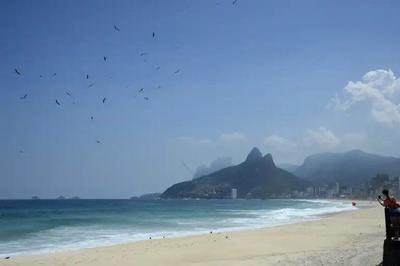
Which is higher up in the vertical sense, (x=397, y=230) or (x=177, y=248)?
(x=397, y=230)

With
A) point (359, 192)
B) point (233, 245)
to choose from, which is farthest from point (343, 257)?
point (359, 192)

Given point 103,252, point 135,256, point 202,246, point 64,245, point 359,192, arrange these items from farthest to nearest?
point 359,192 < point 64,245 < point 202,246 < point 103,252 < point 135,256

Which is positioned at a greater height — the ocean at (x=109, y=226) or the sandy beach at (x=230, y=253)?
the sandy beach at (x=230, y=253)

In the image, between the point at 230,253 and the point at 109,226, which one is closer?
the point at 230,253

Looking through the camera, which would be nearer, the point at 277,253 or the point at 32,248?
the point at 277,253

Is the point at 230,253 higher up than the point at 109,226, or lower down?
higher up

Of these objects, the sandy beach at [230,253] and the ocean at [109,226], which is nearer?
the sandy beach at [230,253]

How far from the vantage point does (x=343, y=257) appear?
42.7 ft

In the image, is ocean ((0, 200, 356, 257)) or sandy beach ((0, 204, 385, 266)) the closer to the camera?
sandy beach ((0, 204, 385, 266))

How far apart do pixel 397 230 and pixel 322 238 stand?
13.9m

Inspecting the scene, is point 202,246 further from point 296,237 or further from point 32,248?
point 32,248

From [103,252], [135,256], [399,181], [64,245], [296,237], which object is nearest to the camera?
[135,256]

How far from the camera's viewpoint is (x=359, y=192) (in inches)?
7338

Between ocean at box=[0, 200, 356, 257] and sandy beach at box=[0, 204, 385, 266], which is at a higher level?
sandy beach at box=[0, 204, 385, 266]
